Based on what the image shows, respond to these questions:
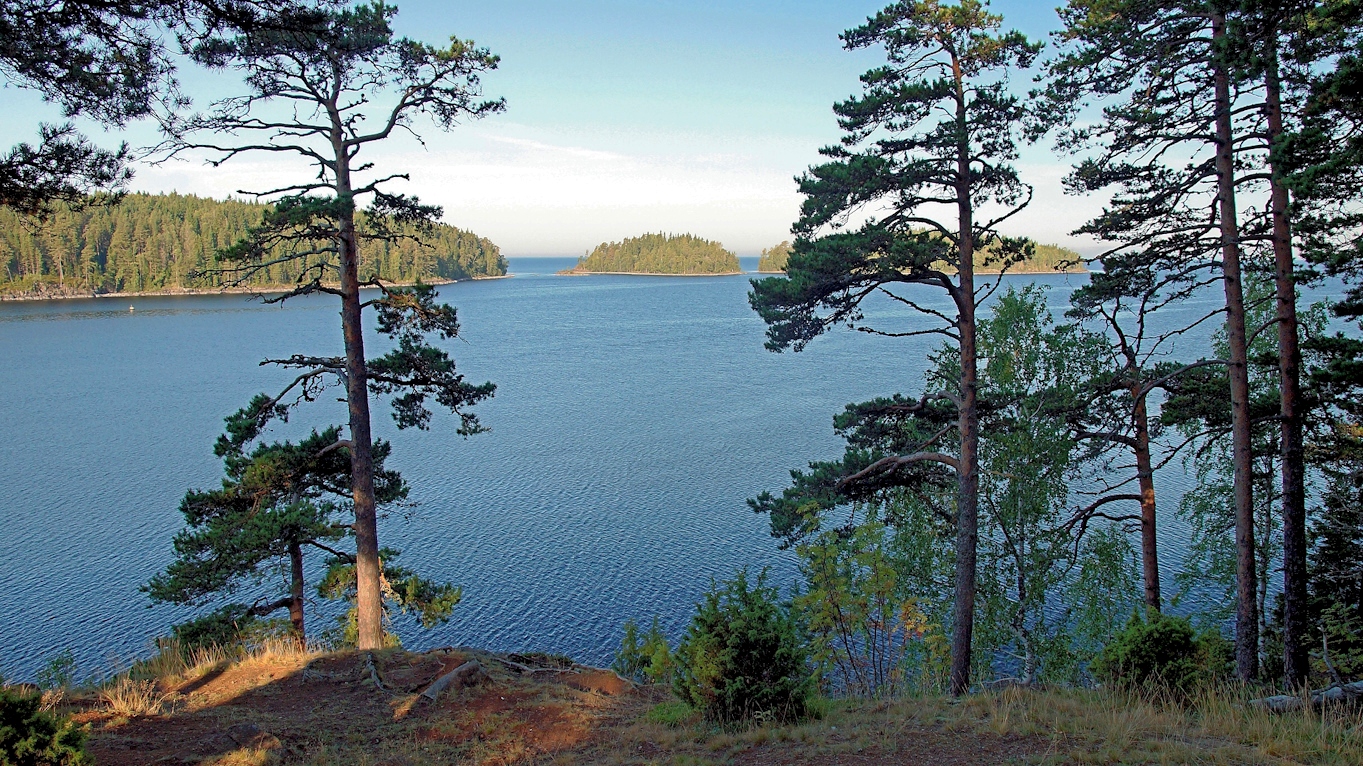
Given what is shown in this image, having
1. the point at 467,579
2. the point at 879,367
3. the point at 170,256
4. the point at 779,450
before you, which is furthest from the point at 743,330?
the point at 170,256

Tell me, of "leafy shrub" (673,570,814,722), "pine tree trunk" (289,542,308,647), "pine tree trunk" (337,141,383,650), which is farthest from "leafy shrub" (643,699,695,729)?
"pine tree trunk" (289,542,308,647)

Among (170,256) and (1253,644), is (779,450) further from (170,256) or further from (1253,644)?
(170,256)

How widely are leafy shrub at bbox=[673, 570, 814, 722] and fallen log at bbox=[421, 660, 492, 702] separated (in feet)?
8.77

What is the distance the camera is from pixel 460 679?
829 cm

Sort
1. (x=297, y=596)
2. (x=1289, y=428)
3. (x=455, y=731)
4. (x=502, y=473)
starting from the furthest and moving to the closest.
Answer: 1. (x=502, y=473)
2. (x=297, y=596)
3. (x=1289, y=428)
4. (x=455, y=731)

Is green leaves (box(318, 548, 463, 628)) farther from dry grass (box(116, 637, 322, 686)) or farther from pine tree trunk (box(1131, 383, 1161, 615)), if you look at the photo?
pine tree trunk (box(1131, 383, 1161, 615))

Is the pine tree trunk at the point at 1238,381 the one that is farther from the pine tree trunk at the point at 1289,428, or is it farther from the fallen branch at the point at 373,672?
the fallen branch at the point at 373,672

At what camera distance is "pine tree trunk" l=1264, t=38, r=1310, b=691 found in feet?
28.8

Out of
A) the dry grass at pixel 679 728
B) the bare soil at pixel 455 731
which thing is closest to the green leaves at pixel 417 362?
the bare soil at pixel 455 731

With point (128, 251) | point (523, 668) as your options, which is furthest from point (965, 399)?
point (128, 251)

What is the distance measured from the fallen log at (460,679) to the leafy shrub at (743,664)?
8.77 feet

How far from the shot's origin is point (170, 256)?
11431 cm

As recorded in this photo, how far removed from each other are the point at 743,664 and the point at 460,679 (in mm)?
3346

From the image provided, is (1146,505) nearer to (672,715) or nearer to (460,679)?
(672,715)
